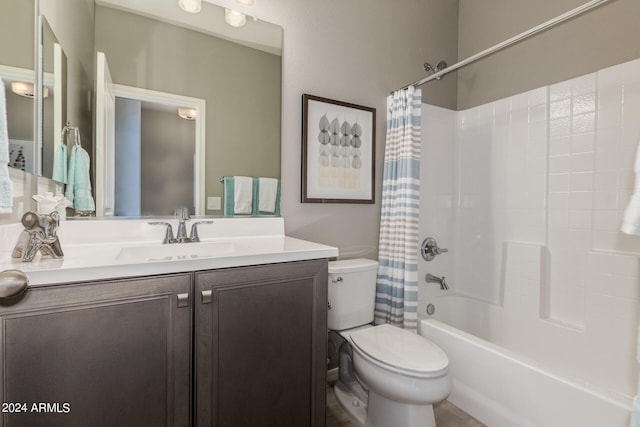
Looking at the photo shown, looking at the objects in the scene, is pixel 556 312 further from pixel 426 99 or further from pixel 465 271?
pixel 426 99

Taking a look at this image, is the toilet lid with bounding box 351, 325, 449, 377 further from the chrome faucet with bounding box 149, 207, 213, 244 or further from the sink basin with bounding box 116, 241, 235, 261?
the chrome faucet with bounding box 149, 207, 213, 244

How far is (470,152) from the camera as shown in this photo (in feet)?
7.97

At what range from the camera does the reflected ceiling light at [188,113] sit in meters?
1.53

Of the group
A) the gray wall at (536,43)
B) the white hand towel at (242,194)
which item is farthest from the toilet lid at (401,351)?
the gray wall at (536,43)

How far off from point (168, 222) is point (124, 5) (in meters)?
1.02

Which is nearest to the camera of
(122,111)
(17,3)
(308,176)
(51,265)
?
(51,265)

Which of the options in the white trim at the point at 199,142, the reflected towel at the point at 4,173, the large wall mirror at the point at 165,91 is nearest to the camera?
the reflected towel at the point at 4,173

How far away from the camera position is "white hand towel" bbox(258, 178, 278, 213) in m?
1.73

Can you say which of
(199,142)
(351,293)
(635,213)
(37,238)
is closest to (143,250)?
(37,238)

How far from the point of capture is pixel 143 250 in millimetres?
1286

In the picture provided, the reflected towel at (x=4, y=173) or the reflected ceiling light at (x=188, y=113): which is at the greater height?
the reflected ceiling light at (x=188, y=113)

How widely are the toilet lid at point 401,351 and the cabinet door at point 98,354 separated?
770 millimetres

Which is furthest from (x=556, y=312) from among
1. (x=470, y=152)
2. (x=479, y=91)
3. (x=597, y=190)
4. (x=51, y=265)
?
(x=51, y=265)

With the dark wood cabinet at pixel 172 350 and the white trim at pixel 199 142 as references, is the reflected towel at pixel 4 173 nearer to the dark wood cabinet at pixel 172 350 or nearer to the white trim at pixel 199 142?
the dark wood cabinet at pixel 172 350
